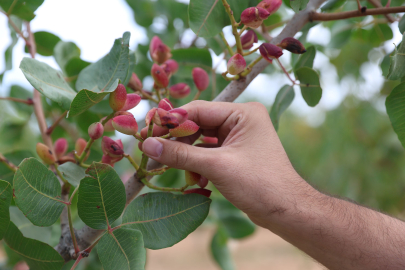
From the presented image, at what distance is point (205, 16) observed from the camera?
0.58 metres

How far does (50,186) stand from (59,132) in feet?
2.08

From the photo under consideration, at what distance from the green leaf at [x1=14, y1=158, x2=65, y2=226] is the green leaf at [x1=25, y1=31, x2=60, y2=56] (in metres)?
0.52

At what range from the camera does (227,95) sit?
60 cm

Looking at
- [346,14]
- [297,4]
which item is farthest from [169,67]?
[346,14]

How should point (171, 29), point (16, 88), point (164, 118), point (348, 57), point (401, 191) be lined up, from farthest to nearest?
point (401, 191), point (348, 57), point (171, 29), point (16, 88), point (164, 118)

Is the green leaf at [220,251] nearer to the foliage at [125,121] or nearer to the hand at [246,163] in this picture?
the foliage at [125,121]

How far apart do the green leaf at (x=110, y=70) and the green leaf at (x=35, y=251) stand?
10.6 inches

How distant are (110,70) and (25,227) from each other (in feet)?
1.21

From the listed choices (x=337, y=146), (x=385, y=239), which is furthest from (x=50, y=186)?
(x=337, y=146)

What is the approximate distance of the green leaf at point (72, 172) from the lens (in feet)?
1.63

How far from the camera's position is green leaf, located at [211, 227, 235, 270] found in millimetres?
1120

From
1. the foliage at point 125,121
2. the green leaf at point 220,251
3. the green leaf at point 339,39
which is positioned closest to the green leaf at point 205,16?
the foliage at point 125,121

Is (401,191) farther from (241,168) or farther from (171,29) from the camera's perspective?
(241,168)

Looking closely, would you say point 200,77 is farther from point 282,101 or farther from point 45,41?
point 45,41
